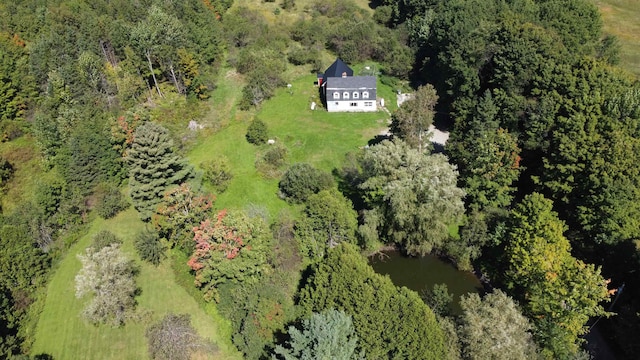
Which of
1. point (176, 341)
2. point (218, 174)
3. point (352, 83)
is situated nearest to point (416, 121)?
point (352, 83)

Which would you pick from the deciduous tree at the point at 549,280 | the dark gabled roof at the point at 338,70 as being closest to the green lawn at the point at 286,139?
the dark gabled roof at the point at 338,70

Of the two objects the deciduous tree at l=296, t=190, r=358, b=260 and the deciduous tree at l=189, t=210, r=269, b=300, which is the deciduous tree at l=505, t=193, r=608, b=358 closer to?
the deciduous tree at l=296, t=190, r=358, b=260

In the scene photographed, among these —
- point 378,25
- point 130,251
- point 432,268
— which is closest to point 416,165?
point 432,268

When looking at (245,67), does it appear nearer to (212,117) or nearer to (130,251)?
(212,117)

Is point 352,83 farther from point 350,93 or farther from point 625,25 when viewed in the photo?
point 625,25

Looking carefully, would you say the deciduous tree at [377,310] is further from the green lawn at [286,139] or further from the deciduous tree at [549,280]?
the green lawn at [286,139]

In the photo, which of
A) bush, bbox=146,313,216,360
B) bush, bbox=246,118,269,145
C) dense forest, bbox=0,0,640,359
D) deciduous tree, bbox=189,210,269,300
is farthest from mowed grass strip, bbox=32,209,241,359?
bush, bbox=246,118,269,145
